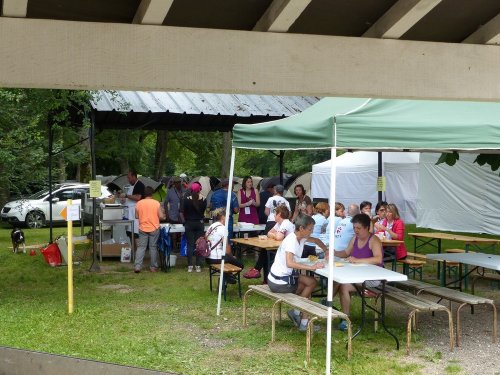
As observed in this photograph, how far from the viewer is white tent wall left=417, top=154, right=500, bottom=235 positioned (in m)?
18.5

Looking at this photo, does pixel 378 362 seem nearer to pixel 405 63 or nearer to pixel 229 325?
pixel 229 325

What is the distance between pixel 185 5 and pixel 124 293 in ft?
22.5

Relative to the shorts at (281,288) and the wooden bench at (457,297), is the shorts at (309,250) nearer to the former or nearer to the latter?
the wooden bench at (457,297)

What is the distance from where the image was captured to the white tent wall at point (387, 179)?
868 inches

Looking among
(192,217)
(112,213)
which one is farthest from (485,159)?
(112,213)

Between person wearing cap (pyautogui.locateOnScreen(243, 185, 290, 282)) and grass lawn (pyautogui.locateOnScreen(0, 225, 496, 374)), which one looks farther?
person wearing cap (pyautogui.locateOnScreen(243, 185, 290, 282))

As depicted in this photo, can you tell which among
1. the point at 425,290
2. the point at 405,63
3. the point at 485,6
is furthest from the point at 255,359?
the point at 485,6

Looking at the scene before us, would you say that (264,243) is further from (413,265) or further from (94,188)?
(94,188)

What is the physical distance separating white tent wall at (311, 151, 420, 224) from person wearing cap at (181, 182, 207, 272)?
10.7 m

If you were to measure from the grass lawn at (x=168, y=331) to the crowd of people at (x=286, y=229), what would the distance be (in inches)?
20.8

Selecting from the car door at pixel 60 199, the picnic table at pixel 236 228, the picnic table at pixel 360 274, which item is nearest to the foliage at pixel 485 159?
the picnic table at pixel 360 274

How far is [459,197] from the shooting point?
769 inches

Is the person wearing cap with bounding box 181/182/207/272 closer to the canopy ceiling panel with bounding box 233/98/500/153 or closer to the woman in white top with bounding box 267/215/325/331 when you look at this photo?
the woman in white top with bounding box 267/215/325/331

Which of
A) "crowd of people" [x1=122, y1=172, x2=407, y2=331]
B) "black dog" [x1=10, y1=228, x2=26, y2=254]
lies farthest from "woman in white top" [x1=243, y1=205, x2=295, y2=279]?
"black dog" [x1=10, y1=228, x2=26, y2=254]
